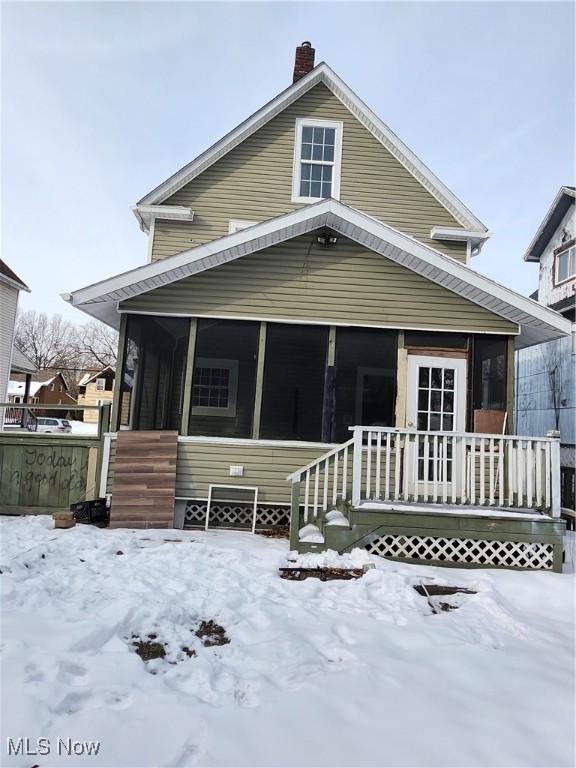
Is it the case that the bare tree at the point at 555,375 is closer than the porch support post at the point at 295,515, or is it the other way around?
the porch support post at the point at 295,515

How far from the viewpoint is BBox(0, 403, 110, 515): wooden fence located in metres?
7.39

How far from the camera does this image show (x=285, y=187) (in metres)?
9.71

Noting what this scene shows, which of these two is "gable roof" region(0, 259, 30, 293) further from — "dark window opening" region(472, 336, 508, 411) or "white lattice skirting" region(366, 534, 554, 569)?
"white lattice skirting" region(366, 534, 554, 569)

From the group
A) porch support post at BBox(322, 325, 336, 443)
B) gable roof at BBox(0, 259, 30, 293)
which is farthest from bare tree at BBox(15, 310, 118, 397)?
porch support post at BBox(322, 325, 336, 443)

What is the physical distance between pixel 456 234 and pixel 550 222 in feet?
23.1

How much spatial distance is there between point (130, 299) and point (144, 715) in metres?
6.00

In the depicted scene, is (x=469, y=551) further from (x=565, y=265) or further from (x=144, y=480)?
(x=565, y=265)

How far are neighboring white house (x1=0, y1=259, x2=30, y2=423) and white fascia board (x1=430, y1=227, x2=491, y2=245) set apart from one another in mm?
15014

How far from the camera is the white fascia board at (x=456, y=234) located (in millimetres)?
9641

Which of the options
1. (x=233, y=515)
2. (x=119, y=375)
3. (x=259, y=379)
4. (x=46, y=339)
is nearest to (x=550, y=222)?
(x=259, y=379)

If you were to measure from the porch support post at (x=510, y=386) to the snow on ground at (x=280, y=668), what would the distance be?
2.69 m

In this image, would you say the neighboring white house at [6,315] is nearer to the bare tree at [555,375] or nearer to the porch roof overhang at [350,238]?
the porch roof overhang at [350,238]

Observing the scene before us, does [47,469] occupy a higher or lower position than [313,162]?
lower

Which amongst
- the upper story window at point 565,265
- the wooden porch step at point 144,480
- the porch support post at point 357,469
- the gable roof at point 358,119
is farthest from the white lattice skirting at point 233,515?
the upper story window at point 565,265
